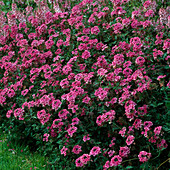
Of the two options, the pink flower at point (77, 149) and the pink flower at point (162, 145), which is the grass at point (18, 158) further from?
the pink flower at point (162, 145)

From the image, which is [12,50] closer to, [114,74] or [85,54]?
[85,54]

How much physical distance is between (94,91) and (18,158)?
1.62 meters

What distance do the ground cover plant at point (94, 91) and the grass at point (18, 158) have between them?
0.15 metres

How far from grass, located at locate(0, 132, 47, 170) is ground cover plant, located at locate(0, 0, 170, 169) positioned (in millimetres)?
147

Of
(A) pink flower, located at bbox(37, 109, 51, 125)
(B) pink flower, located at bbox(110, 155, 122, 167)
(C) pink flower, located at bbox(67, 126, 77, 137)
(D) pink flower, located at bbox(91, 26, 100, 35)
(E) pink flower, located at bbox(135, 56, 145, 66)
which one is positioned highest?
(D) pink flower, located at bbox(91, 26, 100, 35)

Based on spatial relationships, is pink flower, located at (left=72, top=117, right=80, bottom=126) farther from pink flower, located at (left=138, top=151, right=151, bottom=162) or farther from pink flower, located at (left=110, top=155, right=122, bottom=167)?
pink flower, located at (left=138, top=151, right=151, bottom=162)

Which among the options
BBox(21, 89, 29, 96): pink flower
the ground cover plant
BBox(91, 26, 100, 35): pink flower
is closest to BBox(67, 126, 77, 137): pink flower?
the ground cover plant

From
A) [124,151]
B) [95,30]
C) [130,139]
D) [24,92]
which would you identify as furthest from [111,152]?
[95,30]

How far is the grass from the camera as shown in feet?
14.0

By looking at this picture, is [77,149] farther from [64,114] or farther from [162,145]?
[162,145]

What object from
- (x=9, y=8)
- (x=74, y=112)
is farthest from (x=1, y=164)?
(x=9, y=8)

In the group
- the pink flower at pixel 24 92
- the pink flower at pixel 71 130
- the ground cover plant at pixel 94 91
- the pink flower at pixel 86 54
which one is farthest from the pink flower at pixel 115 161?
the pink flower at pixel 24 92

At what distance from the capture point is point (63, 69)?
180 inches

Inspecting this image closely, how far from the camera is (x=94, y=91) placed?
416 centimetres
